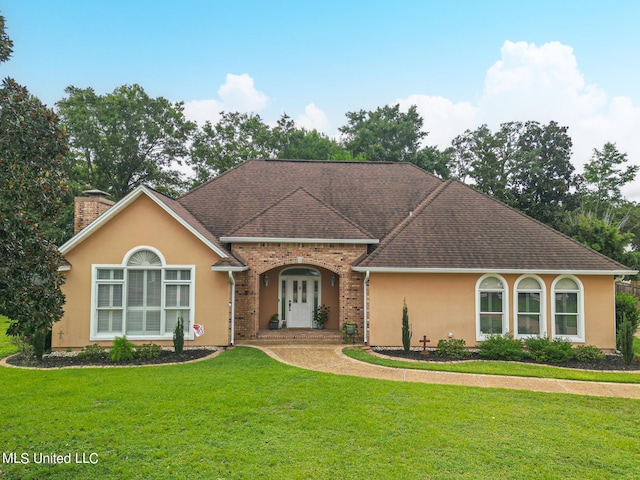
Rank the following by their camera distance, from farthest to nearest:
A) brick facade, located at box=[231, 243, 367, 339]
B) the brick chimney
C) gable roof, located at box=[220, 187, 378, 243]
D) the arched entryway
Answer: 1. the arched entryway
2. brick facade, located at box=[231, 243, 367, 339]
3. gable roof, located at box=[220, 187, 378, 243]
4. the brick chimney

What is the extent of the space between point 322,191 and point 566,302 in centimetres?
1111

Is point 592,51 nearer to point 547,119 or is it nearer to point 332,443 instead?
point 332,443

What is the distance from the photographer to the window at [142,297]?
1251 centimetres

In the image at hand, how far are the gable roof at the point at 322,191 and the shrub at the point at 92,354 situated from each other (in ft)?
19.4

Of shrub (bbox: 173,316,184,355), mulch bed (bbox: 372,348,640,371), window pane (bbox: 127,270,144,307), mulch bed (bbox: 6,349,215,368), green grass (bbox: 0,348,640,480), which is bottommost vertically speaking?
mulch bed (bbox: 372,348,640,371)

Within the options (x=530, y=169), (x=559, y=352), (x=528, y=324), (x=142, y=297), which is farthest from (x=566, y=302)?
(x=530, y=169)

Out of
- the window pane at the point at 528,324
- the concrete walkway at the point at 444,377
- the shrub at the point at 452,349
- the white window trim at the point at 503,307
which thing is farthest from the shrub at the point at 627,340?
the shrub at the point at 452,349

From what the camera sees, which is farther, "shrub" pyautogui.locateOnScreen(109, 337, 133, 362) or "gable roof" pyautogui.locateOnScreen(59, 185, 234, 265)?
"gable roof" pyautogui.locateOnScreen(59, 185, 234, 265)

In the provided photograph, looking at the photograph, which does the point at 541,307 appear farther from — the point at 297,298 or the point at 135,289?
the point at 135,289

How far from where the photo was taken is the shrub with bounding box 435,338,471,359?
39.1ft

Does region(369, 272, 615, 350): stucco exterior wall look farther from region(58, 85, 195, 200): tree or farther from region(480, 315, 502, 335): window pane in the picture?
region(58, 85, 195, 200): tree

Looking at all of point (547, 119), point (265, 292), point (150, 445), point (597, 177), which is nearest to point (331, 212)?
point (265, 292)

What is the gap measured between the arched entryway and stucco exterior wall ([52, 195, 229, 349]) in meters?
3.61

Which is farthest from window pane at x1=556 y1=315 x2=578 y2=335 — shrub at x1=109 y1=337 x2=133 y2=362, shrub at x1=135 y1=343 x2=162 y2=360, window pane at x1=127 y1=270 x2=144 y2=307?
window pane at x1=127 y1=270 x2=144 y2=307
